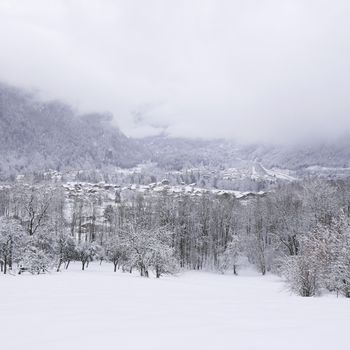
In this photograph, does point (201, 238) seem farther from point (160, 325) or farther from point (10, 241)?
point (160, 325)

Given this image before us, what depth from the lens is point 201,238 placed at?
Answer: 217 ft

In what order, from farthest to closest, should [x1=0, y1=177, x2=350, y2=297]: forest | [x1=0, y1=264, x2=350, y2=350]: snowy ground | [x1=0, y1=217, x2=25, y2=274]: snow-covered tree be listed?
[x1=0, y1=217, x2=25, y2=274]: snow-covered tree
[x1=0, y1=177, x2=350, y2=297]: forest
[x1=0, y1=264, x2=350, y2=350]: snowy ground

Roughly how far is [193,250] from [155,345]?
59.8 meters

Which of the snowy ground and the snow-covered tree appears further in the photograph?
the snow-covered tree

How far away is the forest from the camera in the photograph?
22312 mm

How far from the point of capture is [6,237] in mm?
32656

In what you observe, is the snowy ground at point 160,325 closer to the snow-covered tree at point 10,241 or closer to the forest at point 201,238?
the forest at point 201,238

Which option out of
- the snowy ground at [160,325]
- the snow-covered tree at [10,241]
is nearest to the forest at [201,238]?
the snow-covered tree at [10,241]

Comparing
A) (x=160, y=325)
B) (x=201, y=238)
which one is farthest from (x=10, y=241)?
(x=201, y=238)

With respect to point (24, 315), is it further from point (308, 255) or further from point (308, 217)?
point (308, 217)

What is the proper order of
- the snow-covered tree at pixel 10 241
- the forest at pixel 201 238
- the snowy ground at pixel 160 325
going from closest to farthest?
the snowy ground at pixel 160 325 < the forest at pixel 201 238 < the snow-covered tree at pixel 10 241

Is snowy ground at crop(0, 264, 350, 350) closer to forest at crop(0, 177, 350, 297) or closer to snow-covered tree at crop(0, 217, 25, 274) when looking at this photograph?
forest at crop(0, 177, 350, 297)

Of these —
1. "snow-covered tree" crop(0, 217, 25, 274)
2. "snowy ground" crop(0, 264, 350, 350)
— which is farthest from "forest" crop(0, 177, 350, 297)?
"snowy ground" crop(0, 264, 350, 350)

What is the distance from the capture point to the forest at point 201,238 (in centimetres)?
2231
